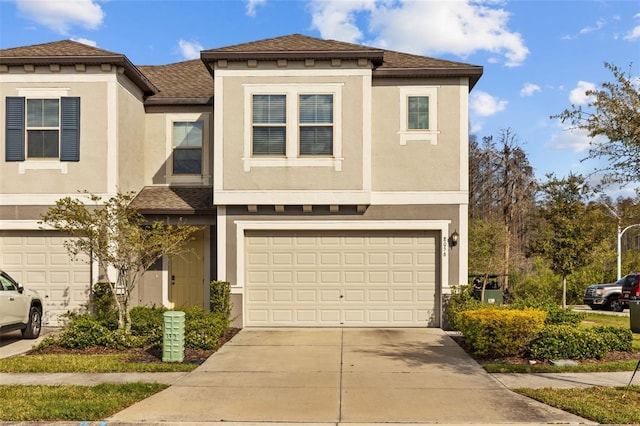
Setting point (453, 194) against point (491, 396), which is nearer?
point (491, 396)

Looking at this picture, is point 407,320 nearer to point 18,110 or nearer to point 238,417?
point 238,417

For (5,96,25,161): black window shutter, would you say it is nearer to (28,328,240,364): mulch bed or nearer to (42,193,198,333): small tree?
A: (42,193,198,333): small tree

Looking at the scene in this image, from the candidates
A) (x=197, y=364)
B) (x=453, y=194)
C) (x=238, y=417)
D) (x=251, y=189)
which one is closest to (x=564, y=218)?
(x=453, y=194)

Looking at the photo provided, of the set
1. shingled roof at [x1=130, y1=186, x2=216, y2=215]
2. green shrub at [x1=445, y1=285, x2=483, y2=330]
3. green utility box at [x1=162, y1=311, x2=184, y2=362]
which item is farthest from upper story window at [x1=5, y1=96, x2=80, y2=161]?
green shrub at [x1=445, y1=285, x2=483, y2=330]

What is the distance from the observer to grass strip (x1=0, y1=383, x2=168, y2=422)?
7426mm

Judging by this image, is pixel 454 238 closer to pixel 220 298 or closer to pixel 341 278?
pixel 341 278

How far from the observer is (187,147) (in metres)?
16.9

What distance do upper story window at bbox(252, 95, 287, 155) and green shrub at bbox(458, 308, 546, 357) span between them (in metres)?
6.63

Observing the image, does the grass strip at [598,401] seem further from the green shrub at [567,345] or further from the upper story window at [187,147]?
the upper story window at [187,147]

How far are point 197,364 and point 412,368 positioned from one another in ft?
12.8

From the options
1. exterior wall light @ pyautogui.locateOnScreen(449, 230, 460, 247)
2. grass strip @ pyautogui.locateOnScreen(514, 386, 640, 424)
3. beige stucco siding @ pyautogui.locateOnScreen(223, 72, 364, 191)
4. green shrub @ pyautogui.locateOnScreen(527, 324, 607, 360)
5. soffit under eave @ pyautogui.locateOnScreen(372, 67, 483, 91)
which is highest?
soffit under eave @ pyautogui.locateOnScreen(372, 67, 483, 91)

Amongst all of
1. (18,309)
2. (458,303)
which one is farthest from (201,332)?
(458,303)

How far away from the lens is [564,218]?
20188mm

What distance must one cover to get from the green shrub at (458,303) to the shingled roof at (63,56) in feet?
33.7
